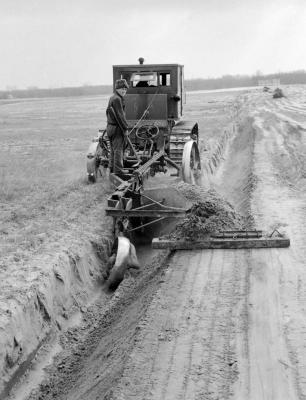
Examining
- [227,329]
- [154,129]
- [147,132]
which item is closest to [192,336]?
[227,329]

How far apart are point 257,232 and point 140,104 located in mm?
5711

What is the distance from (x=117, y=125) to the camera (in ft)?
34.7

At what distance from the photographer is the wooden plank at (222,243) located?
7.29 m

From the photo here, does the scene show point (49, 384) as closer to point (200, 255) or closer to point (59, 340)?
point (59, 340)

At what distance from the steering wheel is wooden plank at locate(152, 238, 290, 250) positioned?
4809mm

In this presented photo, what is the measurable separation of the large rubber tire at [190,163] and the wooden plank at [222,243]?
169 inches

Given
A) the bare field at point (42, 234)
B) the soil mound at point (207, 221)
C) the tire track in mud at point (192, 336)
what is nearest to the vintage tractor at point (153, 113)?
the bare field at point (42, 234)

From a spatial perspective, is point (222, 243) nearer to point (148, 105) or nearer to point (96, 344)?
point (96, 344)

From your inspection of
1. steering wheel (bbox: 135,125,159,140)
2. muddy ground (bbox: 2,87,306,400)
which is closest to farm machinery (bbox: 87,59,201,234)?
steering wheel (bbox: 135,125,159,140)

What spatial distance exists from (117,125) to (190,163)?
7.17ft

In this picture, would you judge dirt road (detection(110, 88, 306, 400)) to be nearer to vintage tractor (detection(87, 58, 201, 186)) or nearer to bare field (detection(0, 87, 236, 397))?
bare field (detection(0, 87, 236, 397))

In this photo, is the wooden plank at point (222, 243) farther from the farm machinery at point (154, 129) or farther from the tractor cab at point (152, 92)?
the tractor cab at point (152, 92)

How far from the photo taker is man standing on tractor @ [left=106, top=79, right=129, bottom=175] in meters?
10.3

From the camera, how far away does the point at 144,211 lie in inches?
335
